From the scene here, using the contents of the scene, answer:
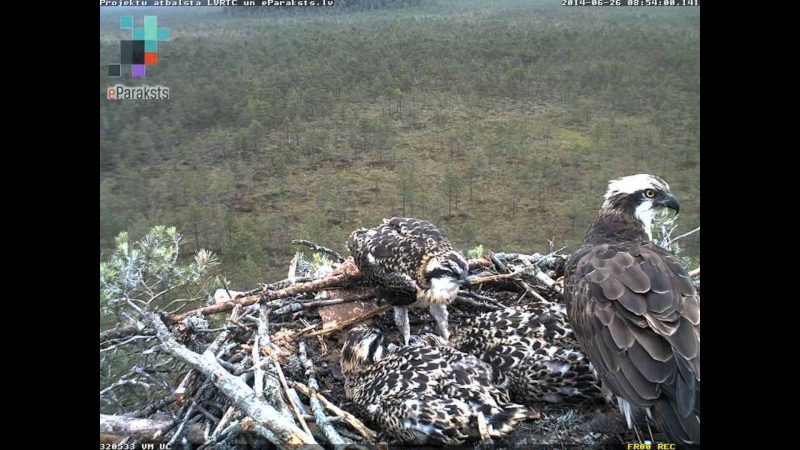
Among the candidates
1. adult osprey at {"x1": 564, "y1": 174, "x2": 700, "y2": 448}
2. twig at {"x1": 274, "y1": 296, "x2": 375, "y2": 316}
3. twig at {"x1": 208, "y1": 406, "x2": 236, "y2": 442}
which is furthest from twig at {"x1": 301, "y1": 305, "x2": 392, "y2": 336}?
A: adult osprey at {"x1": 564, "y1": 174, "x2": 700, "y2": 448}

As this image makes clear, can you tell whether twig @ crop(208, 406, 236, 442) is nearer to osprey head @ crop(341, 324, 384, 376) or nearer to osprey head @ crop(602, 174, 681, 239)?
osprey head @ crop(341, 324, 384, 376)

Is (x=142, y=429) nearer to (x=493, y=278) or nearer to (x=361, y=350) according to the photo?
(x=361, y=350)

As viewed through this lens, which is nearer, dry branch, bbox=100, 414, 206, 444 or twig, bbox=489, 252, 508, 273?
dry branch, bbox=100, 414, 206, 444

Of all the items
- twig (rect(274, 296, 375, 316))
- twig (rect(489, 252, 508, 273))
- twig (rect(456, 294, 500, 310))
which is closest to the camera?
twig (rect(274, 296, 375, 316))

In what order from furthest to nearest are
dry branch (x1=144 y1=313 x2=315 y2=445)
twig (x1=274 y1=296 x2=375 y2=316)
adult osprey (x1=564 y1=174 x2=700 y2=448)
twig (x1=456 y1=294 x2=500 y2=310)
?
twig (x1=456 y1=294 x2=500 y2=310) < twig (x1=274 y1=296 x2=375 y2=316) < dry branch (x1=144 y1=313 x2=315 y2=445) < adult osprey (x1=564 y1=174 x2=700 y2=448)

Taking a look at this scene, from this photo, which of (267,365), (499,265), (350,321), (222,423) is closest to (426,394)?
(267,365)

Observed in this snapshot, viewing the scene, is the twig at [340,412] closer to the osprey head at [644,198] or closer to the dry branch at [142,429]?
the dry branch at [142,429]

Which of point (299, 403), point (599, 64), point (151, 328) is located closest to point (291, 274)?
point (151, 328)

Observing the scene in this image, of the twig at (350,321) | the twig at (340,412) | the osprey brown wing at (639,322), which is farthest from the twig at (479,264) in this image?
the twig at (340,412)
